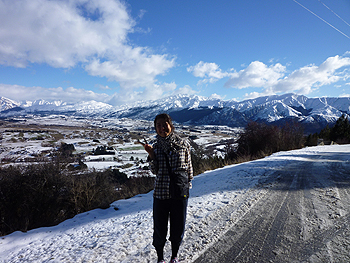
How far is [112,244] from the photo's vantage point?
295 centimetres

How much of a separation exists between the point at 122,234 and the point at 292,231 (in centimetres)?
308

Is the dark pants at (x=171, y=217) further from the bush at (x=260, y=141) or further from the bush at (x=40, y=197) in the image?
the bush at (x=260, y=141)

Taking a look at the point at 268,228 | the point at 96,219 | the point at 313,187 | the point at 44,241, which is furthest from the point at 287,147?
the point at 44,241

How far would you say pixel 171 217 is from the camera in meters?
2.29

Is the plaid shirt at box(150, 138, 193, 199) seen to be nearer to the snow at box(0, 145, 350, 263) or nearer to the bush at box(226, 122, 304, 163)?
the snow at box(0, 145, 350, 263)

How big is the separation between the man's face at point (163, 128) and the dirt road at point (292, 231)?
1883mm

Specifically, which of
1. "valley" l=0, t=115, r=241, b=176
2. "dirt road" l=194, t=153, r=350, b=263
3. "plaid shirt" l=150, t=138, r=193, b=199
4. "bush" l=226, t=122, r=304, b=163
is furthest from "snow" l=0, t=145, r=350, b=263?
"bush" l=226, t=122, r=304, b=163

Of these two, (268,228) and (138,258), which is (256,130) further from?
(138,258)

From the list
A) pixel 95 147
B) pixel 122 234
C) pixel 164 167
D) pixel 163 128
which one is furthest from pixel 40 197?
pixel 95 147

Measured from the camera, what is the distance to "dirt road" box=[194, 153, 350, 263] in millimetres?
2369

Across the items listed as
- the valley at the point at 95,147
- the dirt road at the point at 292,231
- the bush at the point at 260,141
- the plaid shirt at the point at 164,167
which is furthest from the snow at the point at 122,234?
the bush at the point at 260,141

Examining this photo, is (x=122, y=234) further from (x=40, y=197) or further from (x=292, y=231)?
(x=40, y=197)

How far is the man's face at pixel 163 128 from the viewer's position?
231 centimetres

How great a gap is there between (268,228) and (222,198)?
5.44 feet
